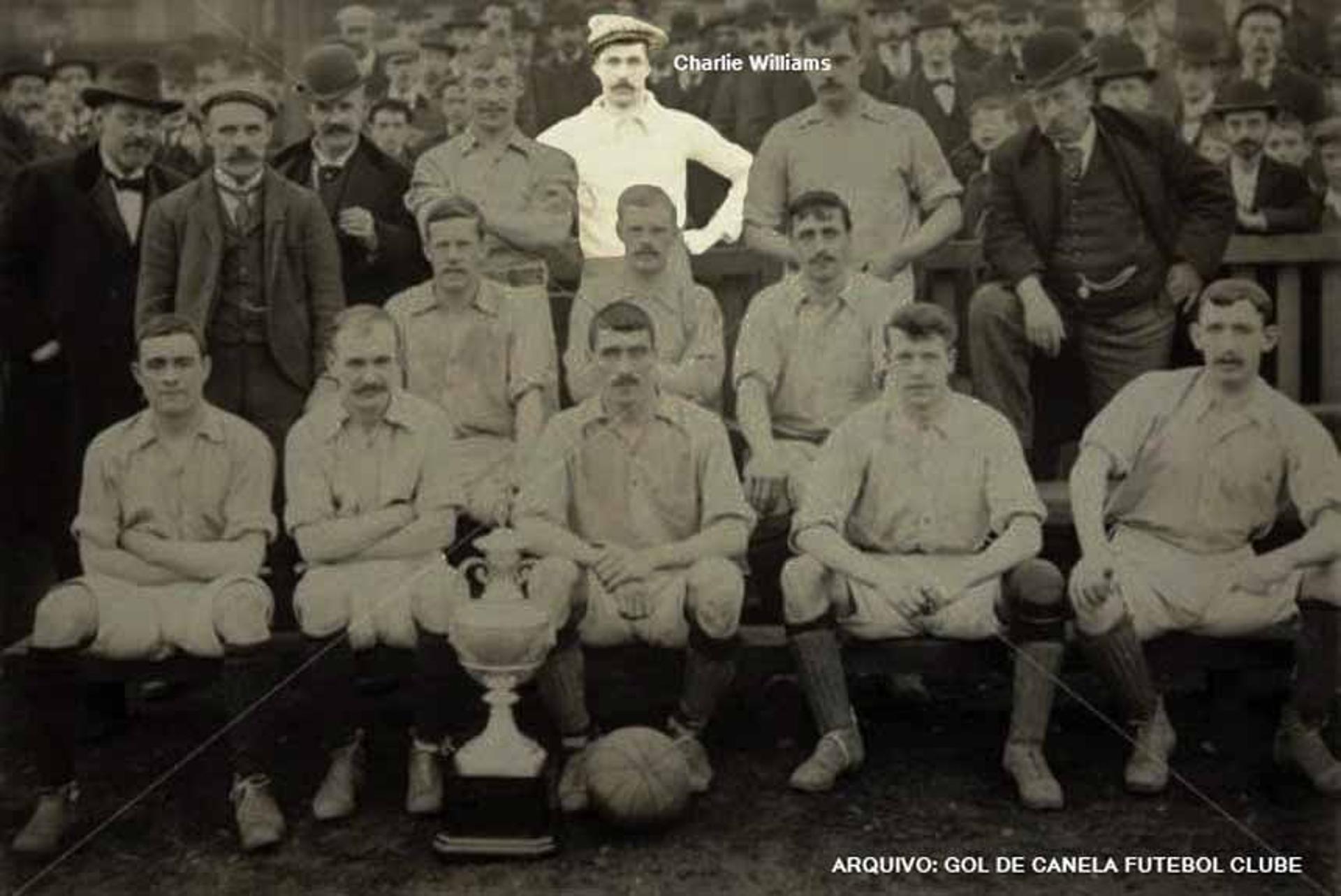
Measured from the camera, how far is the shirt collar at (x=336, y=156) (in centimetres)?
503

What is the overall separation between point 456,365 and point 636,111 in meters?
0.92

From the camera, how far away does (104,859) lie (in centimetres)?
461

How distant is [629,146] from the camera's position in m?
4.95

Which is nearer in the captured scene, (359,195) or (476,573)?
(476,573)

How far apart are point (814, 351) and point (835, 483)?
42 cm

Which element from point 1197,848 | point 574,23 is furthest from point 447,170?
point 1197,848

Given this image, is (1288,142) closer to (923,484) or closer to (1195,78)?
(1195,78)

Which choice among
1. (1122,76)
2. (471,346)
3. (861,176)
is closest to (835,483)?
(861,176)

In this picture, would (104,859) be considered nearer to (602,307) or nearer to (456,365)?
(456,365)

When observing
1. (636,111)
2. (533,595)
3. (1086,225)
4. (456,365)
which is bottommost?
(533,595)

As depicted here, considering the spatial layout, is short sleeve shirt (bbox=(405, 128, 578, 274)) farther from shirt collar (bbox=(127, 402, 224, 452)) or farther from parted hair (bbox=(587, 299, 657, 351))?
shirt collar (bbox=(127, 402, 224, 452))

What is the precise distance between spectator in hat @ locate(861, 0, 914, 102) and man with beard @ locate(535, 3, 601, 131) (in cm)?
81

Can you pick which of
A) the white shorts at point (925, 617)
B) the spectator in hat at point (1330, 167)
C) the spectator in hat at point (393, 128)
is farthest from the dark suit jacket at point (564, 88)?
the spectator in hat at point (1330, 167)

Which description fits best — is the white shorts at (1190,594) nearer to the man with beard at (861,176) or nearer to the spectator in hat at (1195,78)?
the man with beard at (861,176)
